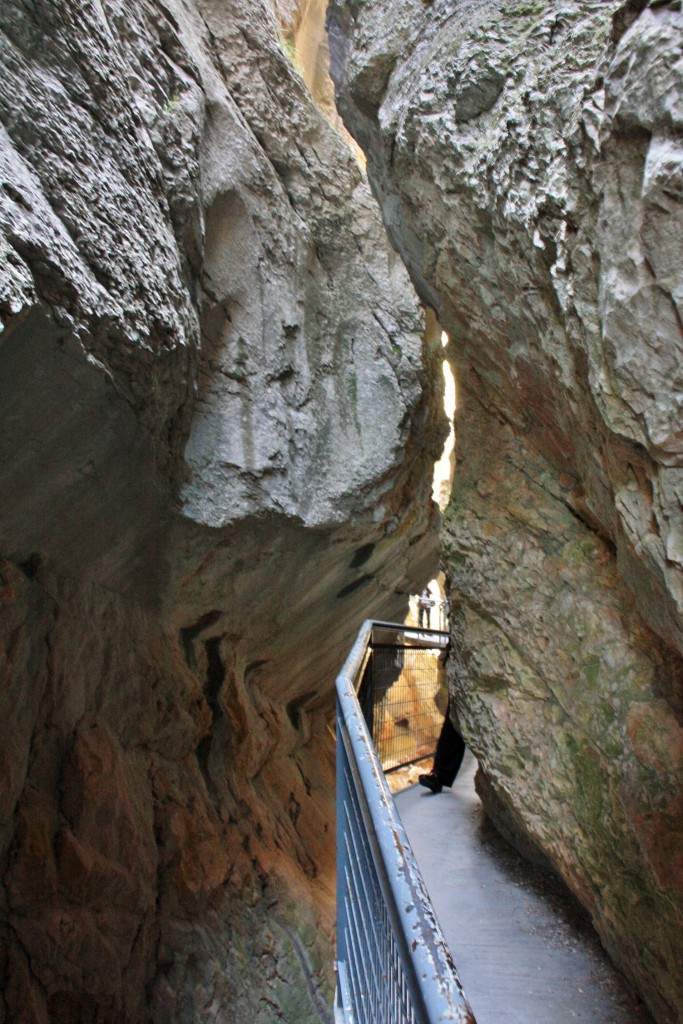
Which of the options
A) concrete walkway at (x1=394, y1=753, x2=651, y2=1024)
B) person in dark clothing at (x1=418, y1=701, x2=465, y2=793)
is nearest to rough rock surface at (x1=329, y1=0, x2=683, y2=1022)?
concrete walkway at (x1=394, y1=753, x2=651, y2=1024)

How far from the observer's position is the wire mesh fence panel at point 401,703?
5.33 m

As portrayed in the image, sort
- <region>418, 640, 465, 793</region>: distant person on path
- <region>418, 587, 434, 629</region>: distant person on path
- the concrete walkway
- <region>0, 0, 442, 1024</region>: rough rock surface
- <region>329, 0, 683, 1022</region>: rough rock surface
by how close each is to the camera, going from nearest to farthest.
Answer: <region>329, 0, 683, 1022</region>: rough rock surface → the concrete walkway → <region>0, 0, 442, 1024</region>: rough rock surface → <region>418, 640, 465, 793</region>: distant person on path → <region>418, 587, 434, 629</region>: distant person on path

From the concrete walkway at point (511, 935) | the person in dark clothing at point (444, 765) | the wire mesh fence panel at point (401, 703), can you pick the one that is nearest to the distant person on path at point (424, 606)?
the wire mesh fence panel at point (401, 703)

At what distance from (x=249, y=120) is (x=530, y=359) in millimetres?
3488

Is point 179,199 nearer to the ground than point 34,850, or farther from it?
farther from it

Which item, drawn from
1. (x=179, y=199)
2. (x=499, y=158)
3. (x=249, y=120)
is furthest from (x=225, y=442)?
(x=249, y=120)

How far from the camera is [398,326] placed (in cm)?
573

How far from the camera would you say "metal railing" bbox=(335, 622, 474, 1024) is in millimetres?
1093

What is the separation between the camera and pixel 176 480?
4109 millimetres

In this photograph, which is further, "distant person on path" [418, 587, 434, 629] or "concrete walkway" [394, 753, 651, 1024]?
"distant person on path" [418, 587, 434, 629]

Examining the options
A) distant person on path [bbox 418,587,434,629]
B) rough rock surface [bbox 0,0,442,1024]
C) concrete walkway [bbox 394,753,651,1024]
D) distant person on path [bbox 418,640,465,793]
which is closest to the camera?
concrete walkway [bbox 394,753,651,1024]

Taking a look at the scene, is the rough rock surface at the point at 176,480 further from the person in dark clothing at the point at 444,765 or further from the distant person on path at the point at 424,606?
the distant person on path at the point at 424,606

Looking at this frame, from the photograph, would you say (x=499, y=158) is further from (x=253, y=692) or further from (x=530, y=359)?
(x=253, y=692)

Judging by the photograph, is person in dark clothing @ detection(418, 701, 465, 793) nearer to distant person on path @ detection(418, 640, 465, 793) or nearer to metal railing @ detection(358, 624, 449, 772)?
distant person on path @ detection(418, 640, 465, 793)
